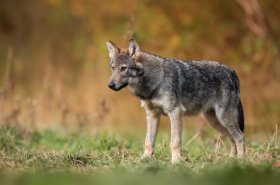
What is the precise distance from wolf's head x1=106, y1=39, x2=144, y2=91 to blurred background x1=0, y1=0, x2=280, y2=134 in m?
3.72

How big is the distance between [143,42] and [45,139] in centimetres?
692

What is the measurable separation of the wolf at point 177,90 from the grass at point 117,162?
38cm

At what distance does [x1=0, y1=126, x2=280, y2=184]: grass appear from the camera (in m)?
6.55

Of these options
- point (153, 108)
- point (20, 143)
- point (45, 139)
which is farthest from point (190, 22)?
point (153, 108)

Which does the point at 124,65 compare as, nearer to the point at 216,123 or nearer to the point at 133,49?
the point at 133,49

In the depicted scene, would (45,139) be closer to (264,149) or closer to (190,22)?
(264,149)

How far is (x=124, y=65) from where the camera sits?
1048 centimetres

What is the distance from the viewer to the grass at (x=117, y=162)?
6.55 meters

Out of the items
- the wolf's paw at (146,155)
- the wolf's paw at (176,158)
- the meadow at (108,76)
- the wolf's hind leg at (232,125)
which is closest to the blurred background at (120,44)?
the meadow at (108,76)

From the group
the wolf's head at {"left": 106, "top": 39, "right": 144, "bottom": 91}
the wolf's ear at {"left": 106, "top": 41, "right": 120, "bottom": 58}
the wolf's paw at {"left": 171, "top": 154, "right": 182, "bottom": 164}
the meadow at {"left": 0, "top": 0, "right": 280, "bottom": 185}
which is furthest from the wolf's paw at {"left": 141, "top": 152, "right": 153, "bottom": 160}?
the wolf's ear at {"left": 106, "top": 41, "right": 120, "bottom": 58}

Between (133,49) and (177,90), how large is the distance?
34.0 inches

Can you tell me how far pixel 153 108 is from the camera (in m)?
10.8

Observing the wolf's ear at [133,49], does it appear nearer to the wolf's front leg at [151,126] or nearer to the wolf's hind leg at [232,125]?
the wolf's front leg at [151,126]

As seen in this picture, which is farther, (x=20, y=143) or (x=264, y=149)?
(x=20, y=143)
